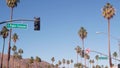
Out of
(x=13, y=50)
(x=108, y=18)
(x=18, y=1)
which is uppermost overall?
(x=18, y=1)

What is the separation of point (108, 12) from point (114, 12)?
5.63 feet

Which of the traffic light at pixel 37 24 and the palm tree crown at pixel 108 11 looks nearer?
the traffic light at pixel 37 24

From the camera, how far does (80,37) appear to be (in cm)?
12225

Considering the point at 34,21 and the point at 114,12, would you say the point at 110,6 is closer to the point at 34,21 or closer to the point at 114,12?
the point at 114,12

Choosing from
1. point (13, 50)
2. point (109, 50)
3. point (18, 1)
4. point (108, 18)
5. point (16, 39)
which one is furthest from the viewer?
point (13, 50)

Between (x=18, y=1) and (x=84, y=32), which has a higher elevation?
(x=18, y=1)

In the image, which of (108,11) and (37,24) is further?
(108,11)

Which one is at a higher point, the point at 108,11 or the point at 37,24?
the point at 108,11

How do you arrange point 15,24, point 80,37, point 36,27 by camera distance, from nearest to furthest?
point 36,27 → point 15,24 → point 80,37

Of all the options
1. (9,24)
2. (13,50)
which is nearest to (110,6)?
(9,24)

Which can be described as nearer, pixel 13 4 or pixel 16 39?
pixel 13 4

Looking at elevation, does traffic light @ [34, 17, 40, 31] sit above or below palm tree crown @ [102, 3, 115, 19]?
below

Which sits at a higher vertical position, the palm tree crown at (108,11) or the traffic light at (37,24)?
the palm tree crown at (108,11)

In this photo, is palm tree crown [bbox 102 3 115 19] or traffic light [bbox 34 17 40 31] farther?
palm tree crown [bbox 102 3 115 19]
